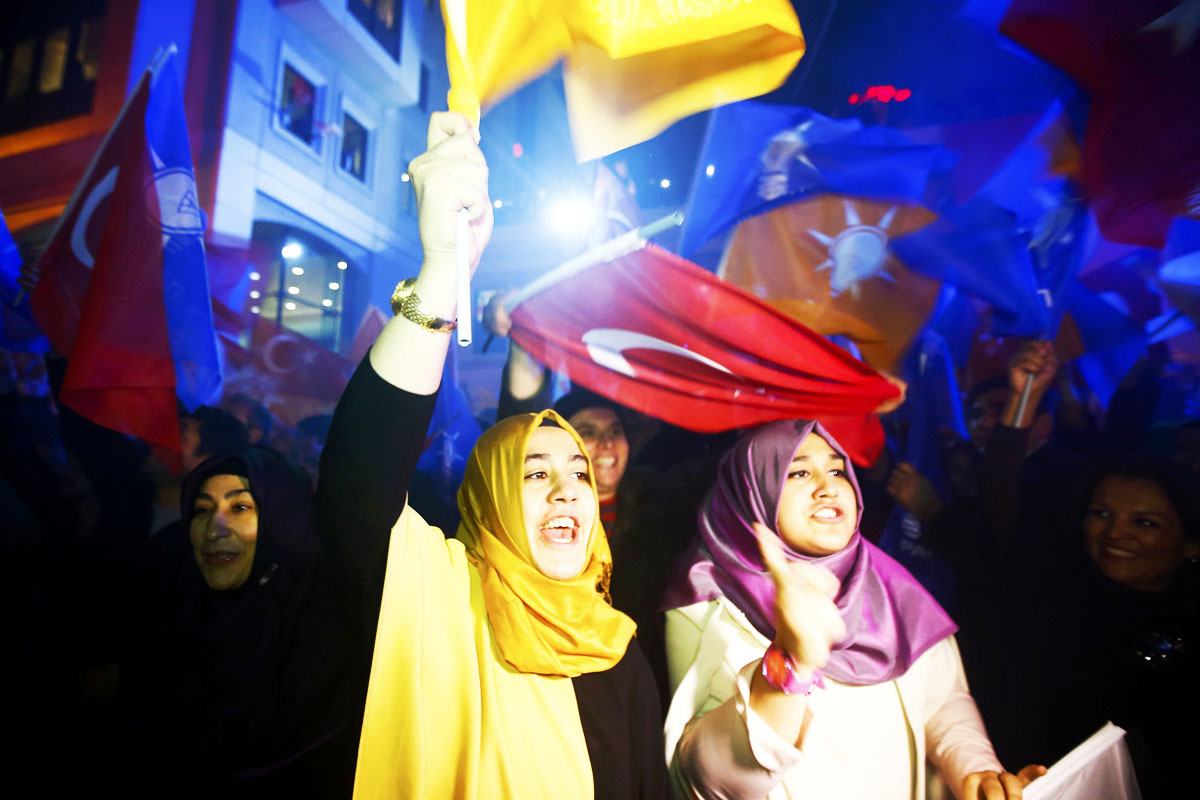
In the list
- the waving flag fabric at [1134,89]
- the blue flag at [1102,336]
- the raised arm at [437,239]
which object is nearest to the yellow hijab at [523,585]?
the raised arm at [437,239]

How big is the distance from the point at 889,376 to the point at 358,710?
1.94 m

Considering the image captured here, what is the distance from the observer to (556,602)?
1331 mm

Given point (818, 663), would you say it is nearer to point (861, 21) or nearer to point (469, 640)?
point (469, 640)

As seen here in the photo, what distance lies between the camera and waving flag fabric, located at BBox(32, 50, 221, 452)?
1.53 m

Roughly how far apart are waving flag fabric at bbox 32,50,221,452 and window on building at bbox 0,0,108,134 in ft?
0.81

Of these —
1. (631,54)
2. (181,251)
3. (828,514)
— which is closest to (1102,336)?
(828,514)

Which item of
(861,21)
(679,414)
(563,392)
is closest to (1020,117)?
(861,21)

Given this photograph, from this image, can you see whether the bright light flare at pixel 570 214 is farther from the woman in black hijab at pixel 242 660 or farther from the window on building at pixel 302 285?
the woman in black hijab at pixel 242 660

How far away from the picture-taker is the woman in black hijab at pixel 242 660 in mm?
1266

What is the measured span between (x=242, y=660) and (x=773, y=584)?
1331mm

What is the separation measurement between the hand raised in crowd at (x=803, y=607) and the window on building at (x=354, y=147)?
162 cm

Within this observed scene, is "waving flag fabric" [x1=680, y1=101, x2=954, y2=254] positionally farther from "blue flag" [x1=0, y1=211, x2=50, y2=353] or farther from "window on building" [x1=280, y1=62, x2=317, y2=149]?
"blue flag" [x1=0, y1=211, x2=50, y2=353]

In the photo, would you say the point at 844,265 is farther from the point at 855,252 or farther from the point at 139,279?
the point at 139,279

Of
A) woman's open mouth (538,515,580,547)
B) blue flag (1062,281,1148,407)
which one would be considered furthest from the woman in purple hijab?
blue flag (1062,281,1148,407)
